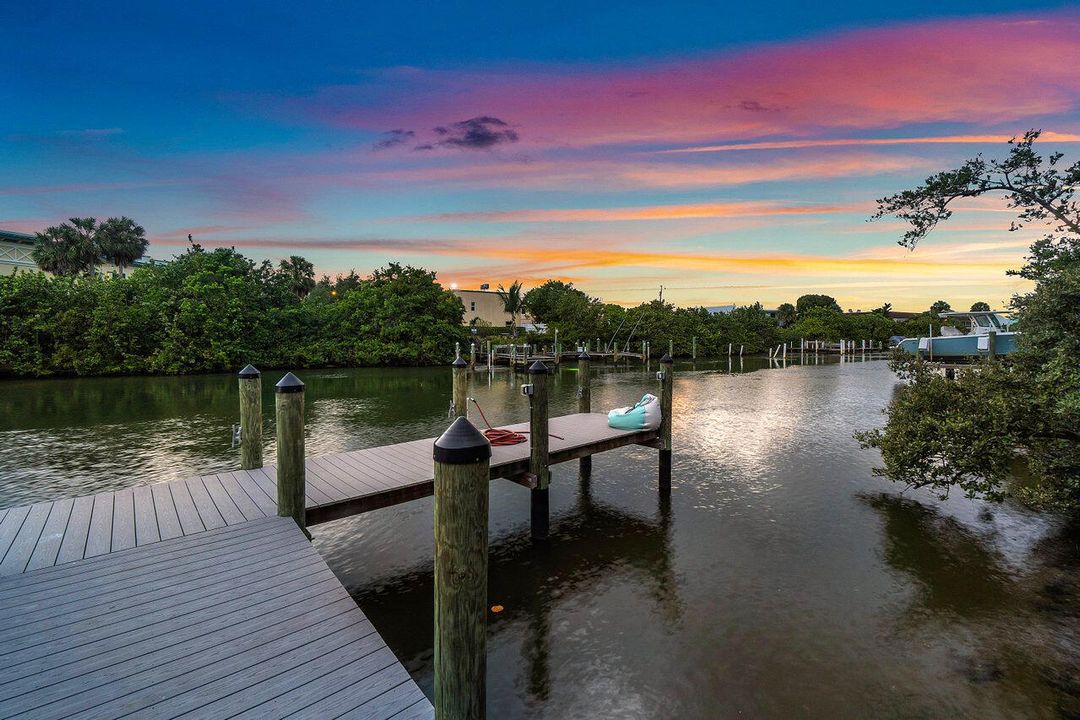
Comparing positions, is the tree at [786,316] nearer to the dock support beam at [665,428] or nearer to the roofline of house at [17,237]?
the dock support beam at [665,428]

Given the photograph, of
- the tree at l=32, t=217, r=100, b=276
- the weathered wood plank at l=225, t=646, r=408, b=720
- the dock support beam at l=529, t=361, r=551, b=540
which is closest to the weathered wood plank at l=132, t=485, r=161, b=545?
the weathered wood plank at l=225, t=646, r=408, b=720

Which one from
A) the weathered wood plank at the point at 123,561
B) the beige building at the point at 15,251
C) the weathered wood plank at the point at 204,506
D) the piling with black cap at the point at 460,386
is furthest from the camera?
the beige building at the point at 15,251

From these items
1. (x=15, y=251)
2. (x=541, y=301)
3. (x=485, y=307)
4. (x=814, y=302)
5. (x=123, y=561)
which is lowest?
(x=123, y=561)

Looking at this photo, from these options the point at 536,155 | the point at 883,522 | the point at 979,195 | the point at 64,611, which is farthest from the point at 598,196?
the point at 64,611

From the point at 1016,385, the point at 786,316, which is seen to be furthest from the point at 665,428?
the point at 786,316

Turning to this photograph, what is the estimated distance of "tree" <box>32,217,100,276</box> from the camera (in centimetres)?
4722

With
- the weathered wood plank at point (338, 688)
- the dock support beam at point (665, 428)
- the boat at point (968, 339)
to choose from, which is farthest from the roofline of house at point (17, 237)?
the boat at point (968, 339)

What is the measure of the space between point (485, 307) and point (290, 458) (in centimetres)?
6652

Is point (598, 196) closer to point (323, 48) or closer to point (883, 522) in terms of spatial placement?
point (323, 48)

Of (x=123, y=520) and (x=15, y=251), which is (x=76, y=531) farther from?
(x=15, y=251)

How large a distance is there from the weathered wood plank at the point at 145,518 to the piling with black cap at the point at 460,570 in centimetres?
368

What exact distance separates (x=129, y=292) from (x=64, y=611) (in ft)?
140

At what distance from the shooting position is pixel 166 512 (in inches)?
210

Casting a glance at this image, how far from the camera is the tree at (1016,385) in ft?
22.4
